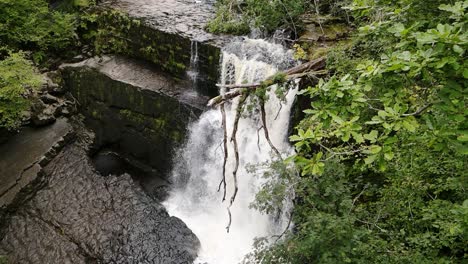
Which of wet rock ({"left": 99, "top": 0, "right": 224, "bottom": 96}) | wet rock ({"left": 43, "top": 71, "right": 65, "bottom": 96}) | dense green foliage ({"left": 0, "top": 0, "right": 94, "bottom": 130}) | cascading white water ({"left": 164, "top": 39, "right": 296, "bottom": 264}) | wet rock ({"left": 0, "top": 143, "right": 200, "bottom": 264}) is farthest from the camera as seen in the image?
wet rock ({"left": 43, "top": 71, "right": 65, "bottom": 96})

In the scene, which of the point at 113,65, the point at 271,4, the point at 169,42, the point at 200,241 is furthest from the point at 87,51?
the point at 200,241

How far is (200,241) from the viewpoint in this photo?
8625 mm

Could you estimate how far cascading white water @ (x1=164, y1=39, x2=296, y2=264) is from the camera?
8523 millimetres

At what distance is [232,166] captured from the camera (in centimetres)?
916

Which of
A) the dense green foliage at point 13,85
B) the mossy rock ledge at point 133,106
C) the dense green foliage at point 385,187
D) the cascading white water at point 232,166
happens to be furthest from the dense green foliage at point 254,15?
the dense green foliage at point 13,85

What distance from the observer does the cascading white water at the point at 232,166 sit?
8523 millimetres

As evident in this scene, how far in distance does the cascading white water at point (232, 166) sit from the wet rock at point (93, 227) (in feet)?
2.77

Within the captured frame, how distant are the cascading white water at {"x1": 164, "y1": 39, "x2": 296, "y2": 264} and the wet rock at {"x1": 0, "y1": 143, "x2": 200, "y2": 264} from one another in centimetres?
84

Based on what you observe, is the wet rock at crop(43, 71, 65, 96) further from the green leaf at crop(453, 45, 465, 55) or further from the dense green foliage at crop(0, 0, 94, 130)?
the green leaf at crop(453, 45, 465, 55)

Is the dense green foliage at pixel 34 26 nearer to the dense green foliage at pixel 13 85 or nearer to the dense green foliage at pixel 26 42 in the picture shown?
the dense green foliage at pixel 26 42

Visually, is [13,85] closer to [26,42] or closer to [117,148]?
[26,42]

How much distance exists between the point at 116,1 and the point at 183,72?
449 centimetres

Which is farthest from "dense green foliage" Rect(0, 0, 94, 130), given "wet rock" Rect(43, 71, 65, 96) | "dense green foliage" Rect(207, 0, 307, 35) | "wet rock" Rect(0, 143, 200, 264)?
"dense green foliage" Rect(207, 0, 307, 35)

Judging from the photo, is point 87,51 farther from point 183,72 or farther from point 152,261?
point 152,261
